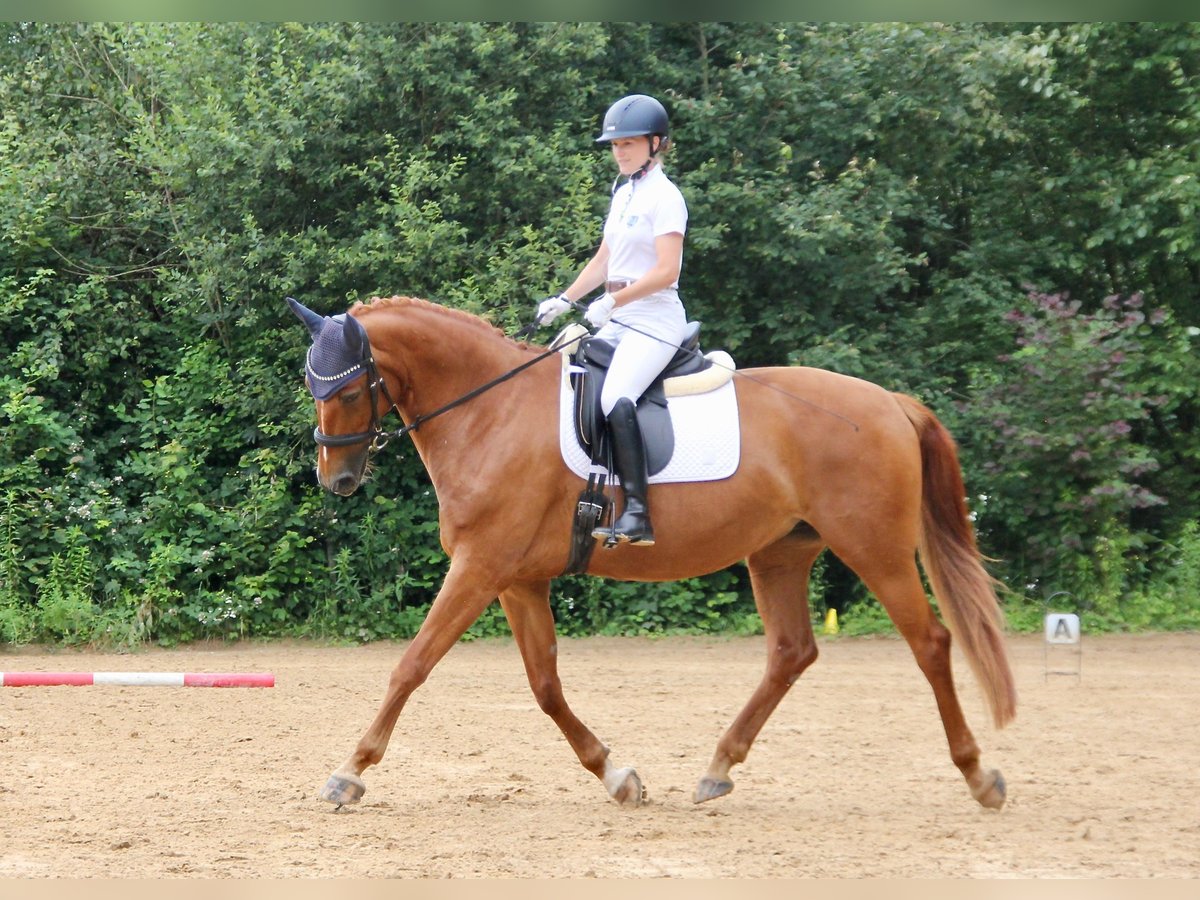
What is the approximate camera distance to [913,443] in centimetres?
655

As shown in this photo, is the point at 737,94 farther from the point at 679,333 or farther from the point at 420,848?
the point at 420,848

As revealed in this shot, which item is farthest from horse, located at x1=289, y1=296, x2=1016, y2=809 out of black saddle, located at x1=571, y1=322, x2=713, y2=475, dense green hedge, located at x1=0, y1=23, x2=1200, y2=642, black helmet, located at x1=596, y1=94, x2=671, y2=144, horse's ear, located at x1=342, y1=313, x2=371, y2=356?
dense green hedge, located at x1=0, y1=23, x2=1200, y2=642

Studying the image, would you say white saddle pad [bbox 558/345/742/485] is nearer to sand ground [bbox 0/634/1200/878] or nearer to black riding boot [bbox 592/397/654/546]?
black riding boot [bbox 592/397/654/546]

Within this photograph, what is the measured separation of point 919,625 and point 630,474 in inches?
62.8

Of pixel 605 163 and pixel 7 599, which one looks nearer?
pixel 7 599

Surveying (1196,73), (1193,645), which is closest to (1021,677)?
(1193,645)

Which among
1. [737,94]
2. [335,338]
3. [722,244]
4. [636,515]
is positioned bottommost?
[636,515]

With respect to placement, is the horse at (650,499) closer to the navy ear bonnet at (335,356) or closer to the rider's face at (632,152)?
the navy ear bonnet at (335,356)

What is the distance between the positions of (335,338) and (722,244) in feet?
24.7

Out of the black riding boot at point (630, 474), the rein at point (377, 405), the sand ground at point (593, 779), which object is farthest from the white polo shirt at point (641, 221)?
the sand ground at point (593, 779)

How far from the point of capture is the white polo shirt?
20.4 feet

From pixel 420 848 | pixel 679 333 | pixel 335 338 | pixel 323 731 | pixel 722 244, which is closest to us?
pixel 420 848

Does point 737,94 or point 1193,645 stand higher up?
point 737,94

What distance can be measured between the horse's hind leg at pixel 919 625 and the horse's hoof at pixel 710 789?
1.09 metres
